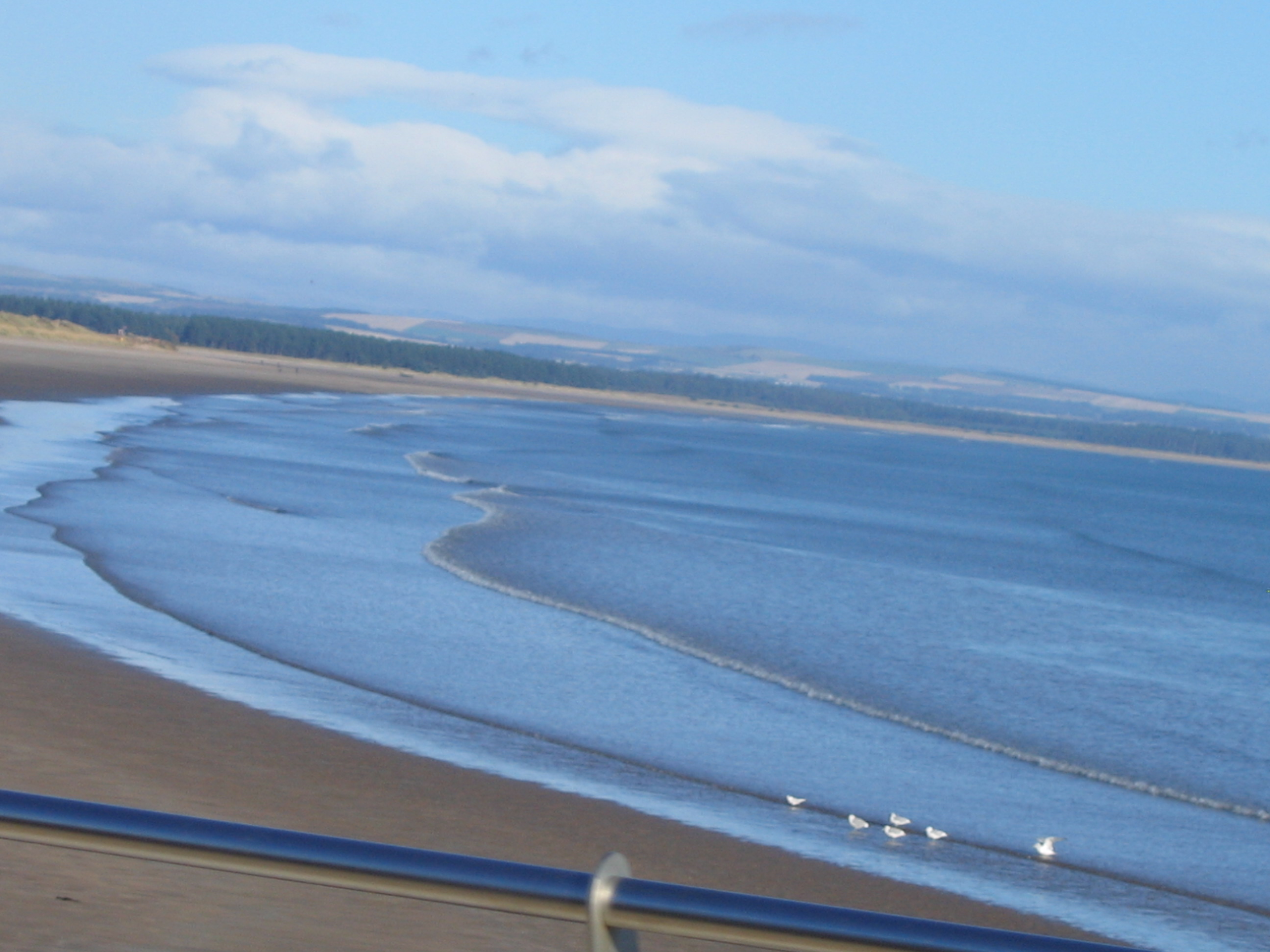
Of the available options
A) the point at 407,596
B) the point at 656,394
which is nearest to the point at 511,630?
the point at 407,596

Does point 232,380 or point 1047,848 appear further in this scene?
point 232,380

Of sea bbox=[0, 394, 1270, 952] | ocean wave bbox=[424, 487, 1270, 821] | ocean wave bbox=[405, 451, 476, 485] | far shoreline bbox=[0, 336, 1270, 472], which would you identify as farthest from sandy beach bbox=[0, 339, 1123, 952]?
far shoreline bbox=[0, 336, 1270, 472]

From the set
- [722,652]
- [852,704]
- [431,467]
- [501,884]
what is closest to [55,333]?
[431,467]

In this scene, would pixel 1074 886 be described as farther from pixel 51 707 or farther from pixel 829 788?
pixel 51 707

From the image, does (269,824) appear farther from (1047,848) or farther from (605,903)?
(605,903)

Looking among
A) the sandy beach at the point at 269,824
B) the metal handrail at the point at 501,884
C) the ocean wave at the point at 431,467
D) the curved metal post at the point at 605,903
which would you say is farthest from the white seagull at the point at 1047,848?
the ocean wave at the point at 431,467

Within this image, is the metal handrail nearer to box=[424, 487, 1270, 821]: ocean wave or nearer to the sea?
the sea
